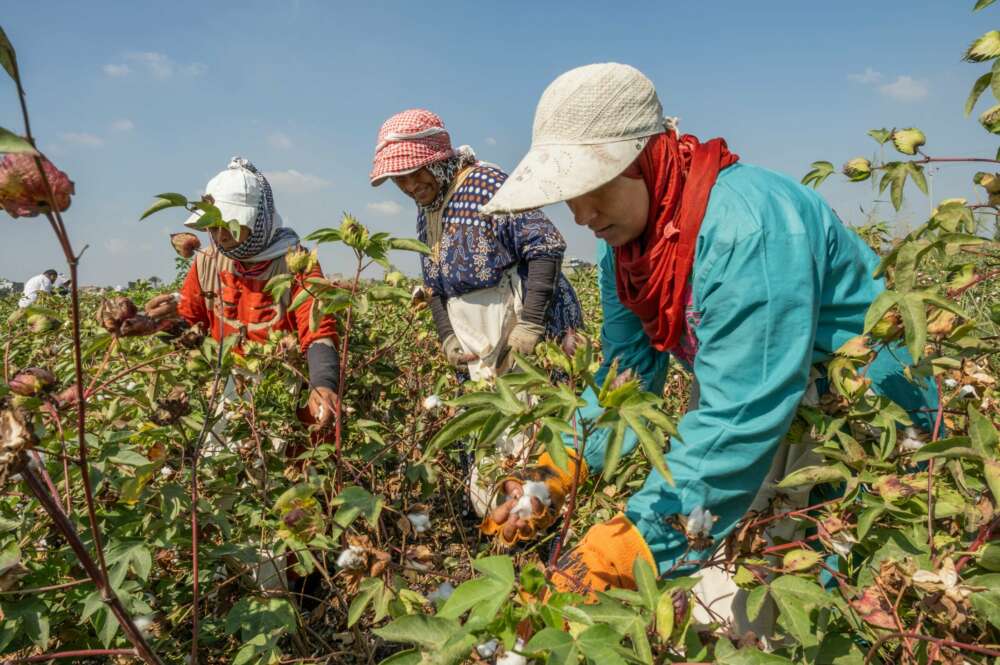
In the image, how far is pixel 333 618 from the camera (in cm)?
209

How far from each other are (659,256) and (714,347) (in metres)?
0.24

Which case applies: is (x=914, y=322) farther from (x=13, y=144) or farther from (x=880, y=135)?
(x=13, y=144)

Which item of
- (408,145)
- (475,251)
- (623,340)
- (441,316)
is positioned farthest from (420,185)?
(623,340)

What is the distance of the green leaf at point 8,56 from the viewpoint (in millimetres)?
567

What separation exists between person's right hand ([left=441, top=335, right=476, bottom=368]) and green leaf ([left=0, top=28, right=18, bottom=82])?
223 cm

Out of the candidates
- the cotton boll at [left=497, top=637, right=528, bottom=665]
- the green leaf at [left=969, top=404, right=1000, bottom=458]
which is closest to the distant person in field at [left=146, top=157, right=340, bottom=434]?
the cotton boll at [left=497, top=637, right=528, bottom=665]

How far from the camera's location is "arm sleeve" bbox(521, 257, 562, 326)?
2658 millimetres

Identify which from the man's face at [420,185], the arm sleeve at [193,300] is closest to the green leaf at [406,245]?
the arm sleeve at [193,300]

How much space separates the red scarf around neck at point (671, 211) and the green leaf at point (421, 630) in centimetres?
84

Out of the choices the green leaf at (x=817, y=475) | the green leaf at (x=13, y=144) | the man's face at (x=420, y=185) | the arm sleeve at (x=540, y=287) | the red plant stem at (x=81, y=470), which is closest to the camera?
the green leaf at (x=13, y=144)

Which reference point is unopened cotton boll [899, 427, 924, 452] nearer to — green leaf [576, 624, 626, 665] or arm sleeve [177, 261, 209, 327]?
green leaf [576, 624, 626, 665]

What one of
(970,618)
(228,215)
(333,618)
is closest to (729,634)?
(970,618)

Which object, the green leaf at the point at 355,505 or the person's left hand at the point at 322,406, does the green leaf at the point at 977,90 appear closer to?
the green leaf at the point at 355,505

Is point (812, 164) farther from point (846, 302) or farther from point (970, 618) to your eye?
point (970, 618)
